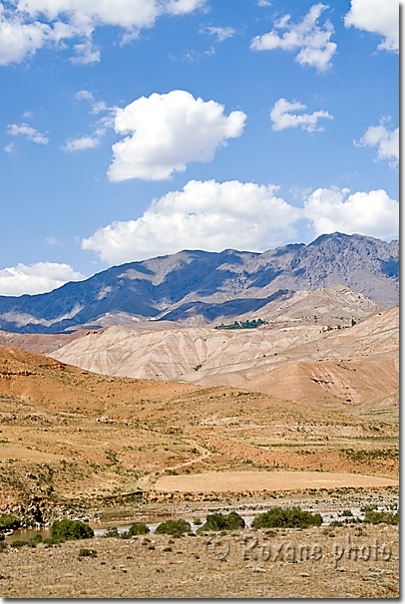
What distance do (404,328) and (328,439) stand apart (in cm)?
6561

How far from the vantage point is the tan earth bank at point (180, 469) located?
17656 mm

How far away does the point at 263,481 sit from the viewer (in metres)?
53.5

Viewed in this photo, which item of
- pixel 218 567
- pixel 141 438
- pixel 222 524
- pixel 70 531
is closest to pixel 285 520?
pixel 222 524

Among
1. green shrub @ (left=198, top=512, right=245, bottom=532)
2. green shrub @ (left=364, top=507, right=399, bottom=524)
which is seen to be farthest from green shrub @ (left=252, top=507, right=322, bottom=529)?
green shrub @ (left=364, top=507, right=399, bottom=524)

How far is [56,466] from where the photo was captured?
1998 inches

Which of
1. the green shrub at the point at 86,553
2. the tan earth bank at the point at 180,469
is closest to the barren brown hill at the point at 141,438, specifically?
the tan earth bank at the point at 180,469

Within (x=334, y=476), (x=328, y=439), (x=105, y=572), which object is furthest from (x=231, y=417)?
(x=105, y=572)

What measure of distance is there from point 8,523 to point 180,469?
71.9 feet

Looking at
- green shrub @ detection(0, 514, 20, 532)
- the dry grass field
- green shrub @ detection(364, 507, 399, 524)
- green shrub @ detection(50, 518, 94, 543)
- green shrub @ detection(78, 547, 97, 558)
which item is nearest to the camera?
the dry grass field

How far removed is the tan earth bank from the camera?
1766cm

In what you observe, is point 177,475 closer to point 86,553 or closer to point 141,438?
point 141,438

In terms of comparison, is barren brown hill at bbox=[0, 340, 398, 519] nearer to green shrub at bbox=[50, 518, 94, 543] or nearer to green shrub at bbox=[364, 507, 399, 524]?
green shrub at bbox=[50, 518, 94, 543]

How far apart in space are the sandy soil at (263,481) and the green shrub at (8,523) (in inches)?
571

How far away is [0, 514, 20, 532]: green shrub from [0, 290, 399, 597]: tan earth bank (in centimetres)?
251
